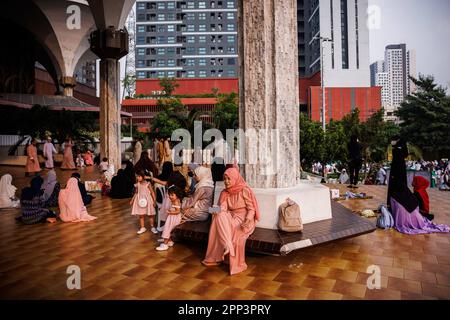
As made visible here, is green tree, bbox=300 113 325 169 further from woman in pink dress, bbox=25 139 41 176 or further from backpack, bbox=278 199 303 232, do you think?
woman in pink dress, bbox=25 139 41 176

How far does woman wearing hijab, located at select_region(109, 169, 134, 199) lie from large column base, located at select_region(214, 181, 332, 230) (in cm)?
536

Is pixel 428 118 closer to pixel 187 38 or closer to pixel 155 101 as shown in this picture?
pixel 155 101

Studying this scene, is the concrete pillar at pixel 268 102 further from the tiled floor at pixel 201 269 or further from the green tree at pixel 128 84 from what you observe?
the green tree at pixel 128 84

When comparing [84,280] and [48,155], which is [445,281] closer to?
[84,280]

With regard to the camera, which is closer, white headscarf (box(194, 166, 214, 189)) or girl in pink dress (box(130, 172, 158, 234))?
white headscarf (box(194, 166, 214, 189))

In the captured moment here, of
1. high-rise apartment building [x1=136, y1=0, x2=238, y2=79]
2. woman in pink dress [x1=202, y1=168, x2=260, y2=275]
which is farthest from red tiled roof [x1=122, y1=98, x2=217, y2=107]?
woman in pink dress [x1=202, y1=168, x2=260, y2=275]

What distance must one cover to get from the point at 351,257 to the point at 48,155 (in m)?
13.9

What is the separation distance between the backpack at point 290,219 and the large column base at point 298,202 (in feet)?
0.49

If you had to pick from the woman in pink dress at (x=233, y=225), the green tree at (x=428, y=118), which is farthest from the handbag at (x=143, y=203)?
the green tree at (x=428, y=118)

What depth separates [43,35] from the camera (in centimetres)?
2016

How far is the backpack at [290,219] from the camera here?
3580mm

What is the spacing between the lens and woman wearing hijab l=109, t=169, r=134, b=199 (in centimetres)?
837

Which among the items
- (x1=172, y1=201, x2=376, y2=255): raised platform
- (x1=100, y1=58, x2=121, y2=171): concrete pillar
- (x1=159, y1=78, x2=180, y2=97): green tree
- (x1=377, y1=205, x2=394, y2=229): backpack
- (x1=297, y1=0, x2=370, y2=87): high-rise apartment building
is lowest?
(x1=377, y1=205, x2=394, y2=229): backpack

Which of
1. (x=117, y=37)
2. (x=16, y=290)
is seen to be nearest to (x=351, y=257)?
(x=16, y=290)
